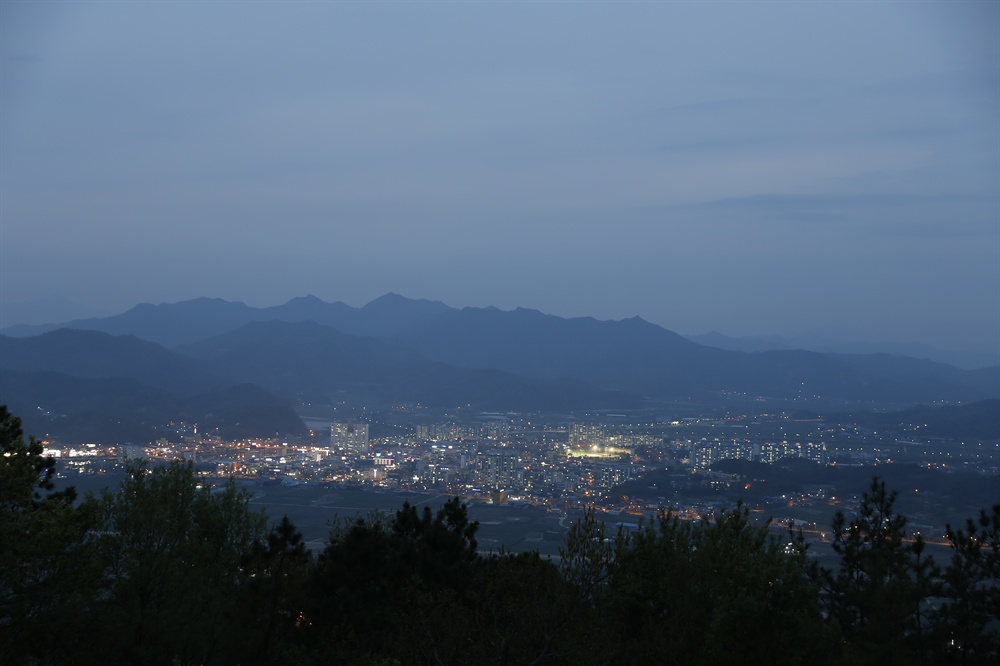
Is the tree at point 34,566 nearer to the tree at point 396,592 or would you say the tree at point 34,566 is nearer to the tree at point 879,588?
the tree at point 396,592

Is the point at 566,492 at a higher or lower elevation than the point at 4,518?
lower

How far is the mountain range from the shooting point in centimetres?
8088

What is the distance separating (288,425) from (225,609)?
209 feet

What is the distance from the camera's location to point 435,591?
10961 millimetres

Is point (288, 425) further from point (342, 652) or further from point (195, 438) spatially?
point (342, 652)

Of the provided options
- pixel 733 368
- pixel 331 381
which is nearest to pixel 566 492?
pixel 331 381

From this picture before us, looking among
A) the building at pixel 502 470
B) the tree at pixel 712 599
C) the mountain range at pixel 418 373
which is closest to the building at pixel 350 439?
the mountain range at pixel 418 373

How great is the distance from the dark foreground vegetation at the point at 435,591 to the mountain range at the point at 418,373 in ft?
186

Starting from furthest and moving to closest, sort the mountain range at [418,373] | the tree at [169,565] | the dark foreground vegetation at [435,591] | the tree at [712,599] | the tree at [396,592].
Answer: the mountain range at [418,373]
the tree at [169,565]
the tree at [396,592]
the tree at [712,599]
the dark foreground vegetation at [435,591]

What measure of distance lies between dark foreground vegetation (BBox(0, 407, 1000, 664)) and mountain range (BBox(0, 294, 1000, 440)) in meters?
56.8

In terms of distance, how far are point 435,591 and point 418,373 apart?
5025 inches

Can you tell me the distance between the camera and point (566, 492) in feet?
142

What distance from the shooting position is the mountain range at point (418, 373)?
80.9 meters

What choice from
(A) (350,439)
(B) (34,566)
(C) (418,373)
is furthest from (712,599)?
(C) (418,373)
